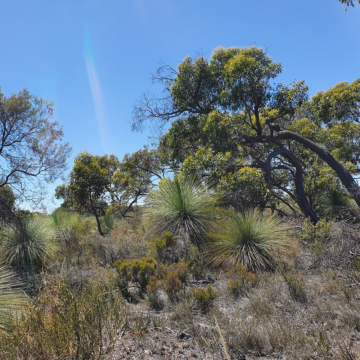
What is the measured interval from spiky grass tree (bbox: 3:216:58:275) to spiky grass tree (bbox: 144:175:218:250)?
3.31 m

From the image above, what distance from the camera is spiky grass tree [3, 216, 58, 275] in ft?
23.5

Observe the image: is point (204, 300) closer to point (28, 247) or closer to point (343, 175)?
point (28, 247)

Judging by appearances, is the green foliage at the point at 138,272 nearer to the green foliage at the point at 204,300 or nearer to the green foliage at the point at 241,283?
the green foliage at the point at 204,300

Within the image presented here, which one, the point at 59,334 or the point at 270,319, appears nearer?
the point at 59,334

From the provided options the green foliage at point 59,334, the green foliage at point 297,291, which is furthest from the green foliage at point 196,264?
the green foliage at point 59,334

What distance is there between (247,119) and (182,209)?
5.71 metres

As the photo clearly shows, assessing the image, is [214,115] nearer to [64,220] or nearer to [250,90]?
[250,90]

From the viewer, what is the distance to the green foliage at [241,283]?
13.9ft

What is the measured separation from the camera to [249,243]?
19.5ft

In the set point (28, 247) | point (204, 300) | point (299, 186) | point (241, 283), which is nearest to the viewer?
point (204, 300)

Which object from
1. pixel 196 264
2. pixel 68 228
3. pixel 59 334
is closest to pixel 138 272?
pixel 196 264

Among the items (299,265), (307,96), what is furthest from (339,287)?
(307,96)

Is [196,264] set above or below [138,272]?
below

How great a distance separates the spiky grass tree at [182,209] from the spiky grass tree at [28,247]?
3.31 meters
